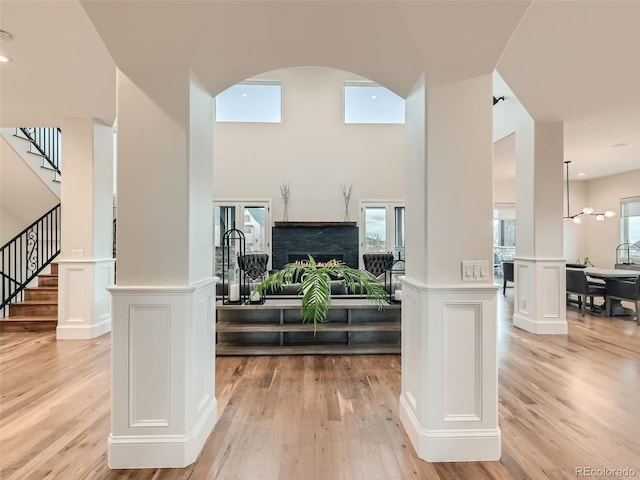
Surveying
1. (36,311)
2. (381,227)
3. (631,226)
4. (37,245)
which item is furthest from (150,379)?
(631,226)

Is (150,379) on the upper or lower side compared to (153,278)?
lower

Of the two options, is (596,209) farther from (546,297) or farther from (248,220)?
(248,220)

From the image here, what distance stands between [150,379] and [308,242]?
6.08 m

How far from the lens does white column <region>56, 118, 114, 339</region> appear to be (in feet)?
13.6

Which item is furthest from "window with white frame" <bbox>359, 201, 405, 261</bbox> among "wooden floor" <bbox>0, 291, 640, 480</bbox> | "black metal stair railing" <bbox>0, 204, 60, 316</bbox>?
"black metal stair railing" <bbox>0, 204, 60, 316</bbox>

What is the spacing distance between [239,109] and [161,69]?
6.89m

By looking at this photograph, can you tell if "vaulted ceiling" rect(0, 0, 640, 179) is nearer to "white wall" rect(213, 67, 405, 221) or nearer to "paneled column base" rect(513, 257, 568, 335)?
"paneled column base" rect(513, 257, 568, 335)

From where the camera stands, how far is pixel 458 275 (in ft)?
6.17

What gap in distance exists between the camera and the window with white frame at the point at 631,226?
771cm

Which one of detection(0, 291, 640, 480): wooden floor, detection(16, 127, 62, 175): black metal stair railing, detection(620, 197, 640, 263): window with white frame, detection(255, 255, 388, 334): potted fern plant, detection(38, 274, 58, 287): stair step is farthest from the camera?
detection(620, 197, 640, 263): window with white frame

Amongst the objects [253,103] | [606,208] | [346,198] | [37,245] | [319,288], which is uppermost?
[253,103]

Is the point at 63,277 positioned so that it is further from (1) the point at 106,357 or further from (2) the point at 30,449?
(2) the point at 30,449

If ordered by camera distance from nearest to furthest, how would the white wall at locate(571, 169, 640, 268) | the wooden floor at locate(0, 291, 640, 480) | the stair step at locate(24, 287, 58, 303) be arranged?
1. the wooden floor at locate(0, 291, 640, 480)
2. the stair step at locate(24, 287, 58, 303)
3. the white wall at locate(571, 169, 640, 268)

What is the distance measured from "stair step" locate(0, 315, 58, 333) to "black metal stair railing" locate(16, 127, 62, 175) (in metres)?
2.65
